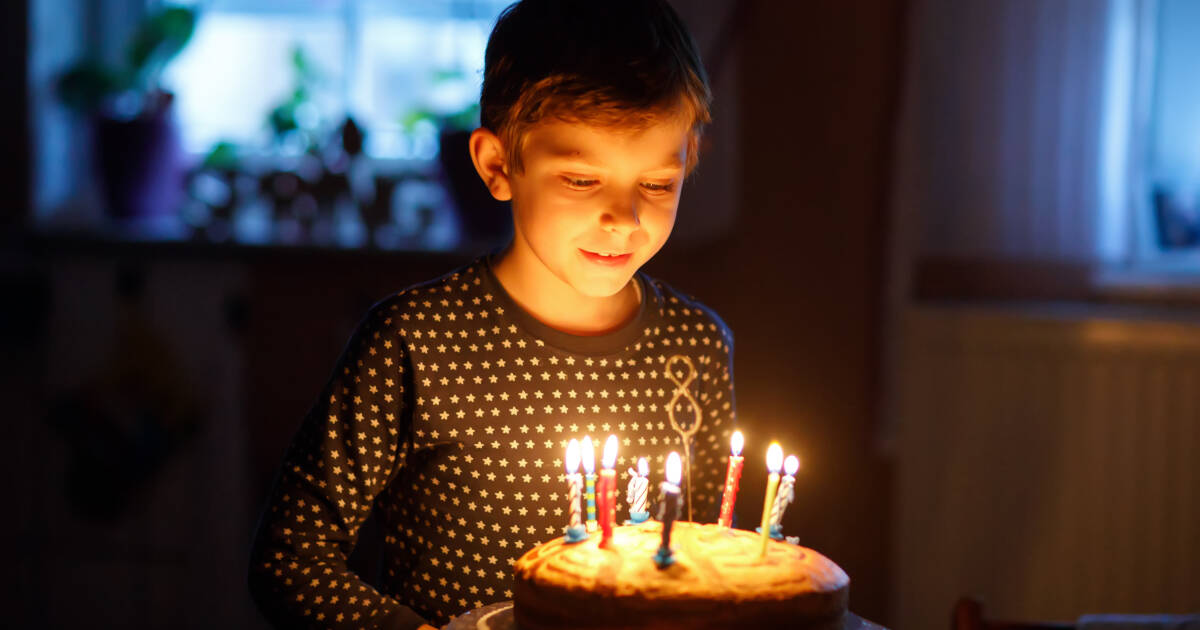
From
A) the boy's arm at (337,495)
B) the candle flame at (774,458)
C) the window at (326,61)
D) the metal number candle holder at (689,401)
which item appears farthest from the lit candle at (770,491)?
the window at (326,61)

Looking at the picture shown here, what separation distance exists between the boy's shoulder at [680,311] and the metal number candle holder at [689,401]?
5cm

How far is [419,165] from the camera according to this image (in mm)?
3086

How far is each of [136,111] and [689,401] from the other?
2.36 meters

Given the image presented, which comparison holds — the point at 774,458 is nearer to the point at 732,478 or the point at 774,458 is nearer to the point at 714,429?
the point at 732,478

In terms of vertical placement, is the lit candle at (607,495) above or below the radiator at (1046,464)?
above

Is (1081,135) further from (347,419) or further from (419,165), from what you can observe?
(347,419)

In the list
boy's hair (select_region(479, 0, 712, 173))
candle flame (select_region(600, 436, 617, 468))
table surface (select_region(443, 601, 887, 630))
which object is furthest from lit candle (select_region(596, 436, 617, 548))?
boy's hair (select_region(479, 0, 712, 173))

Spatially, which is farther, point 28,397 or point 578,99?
point 28,397

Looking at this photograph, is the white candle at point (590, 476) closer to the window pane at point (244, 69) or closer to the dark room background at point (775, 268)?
the dark room background at point (775, 268)

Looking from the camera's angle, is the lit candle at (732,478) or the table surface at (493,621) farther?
the lit candle at (732,478)

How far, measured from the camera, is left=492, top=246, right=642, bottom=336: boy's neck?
1.27 meters

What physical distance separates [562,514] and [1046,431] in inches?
66.5

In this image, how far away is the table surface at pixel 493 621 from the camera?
0.94 metres

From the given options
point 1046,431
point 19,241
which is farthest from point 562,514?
point 19,241
